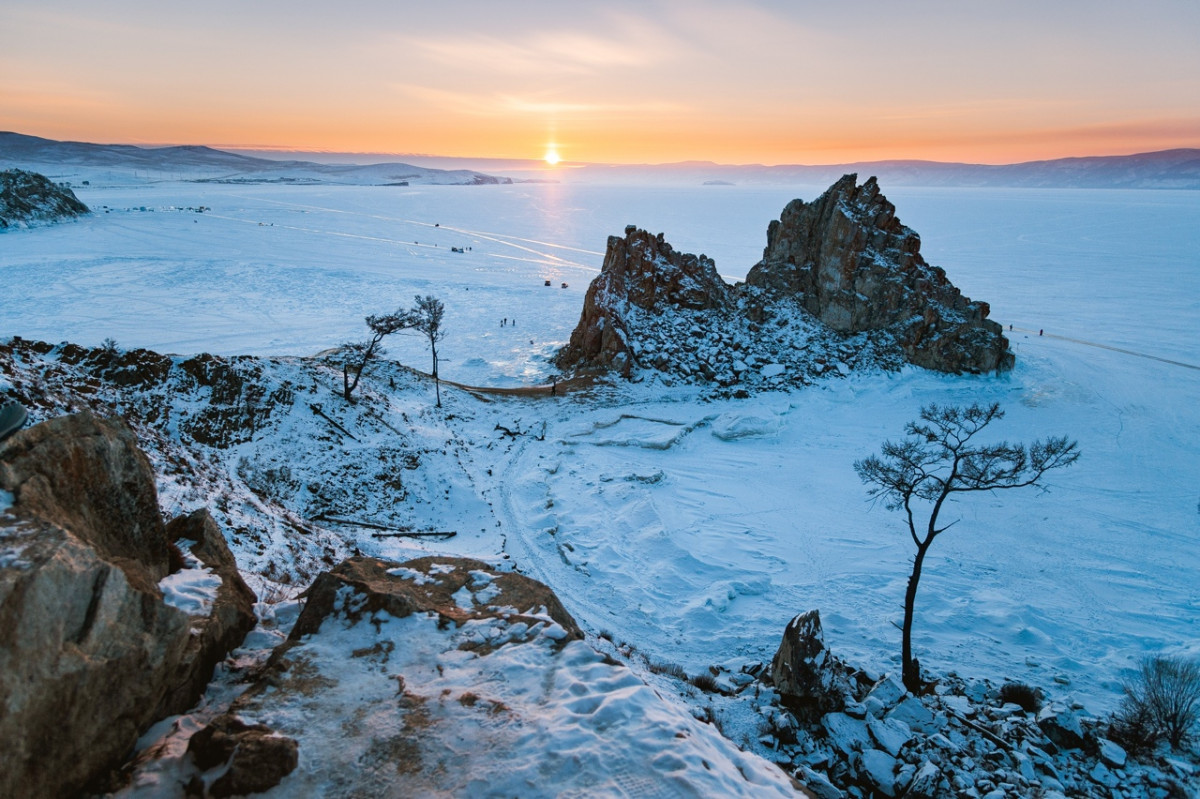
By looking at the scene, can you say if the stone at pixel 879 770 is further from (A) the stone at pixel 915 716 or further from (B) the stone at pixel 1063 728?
(B) the stone at pixel 1063 728

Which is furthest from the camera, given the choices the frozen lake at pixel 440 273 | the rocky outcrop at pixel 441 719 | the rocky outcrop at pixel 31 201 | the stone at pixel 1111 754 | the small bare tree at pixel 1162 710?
the rocky outcrop at pixel 31 201

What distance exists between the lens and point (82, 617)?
6.50 metres

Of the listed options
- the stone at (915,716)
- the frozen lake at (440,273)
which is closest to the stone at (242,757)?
the stone at (915,716)

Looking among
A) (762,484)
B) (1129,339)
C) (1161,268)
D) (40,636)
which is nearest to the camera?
(40,636)

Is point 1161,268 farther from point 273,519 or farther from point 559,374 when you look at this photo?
point 273,519

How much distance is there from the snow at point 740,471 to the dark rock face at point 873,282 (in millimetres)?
2259

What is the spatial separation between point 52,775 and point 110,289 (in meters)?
62.5

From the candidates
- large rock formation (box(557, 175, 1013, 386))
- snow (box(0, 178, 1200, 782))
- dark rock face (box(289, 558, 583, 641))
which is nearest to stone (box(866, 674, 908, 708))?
snow (box(0, 178, 1200, 782))

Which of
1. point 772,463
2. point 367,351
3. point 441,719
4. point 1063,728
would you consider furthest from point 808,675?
point 367,351

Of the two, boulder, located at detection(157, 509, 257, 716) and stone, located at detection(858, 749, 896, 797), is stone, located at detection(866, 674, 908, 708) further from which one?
boulder, located at detection(157, 509, 257, 716)

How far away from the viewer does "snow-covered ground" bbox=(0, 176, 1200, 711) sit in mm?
17484

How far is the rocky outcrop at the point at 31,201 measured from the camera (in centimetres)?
8450

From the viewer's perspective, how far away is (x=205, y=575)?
31.2 ft

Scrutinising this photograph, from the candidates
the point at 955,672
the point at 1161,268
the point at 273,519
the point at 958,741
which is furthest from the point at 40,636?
the point at 1161,268
